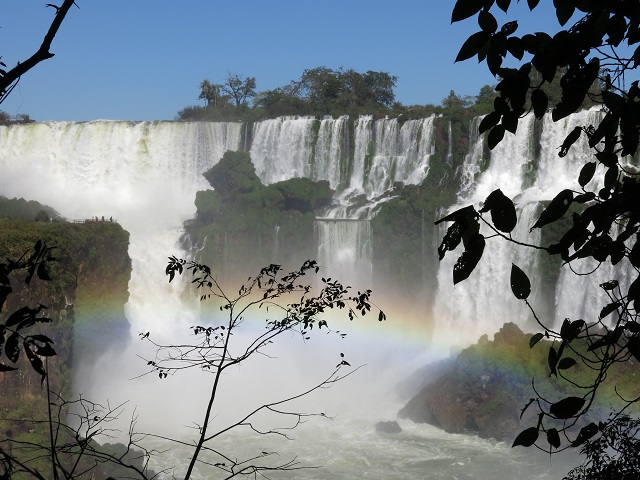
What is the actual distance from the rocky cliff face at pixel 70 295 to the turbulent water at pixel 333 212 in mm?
1286

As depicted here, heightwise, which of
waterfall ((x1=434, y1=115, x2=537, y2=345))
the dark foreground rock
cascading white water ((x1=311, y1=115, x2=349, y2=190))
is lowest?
the dark foreground rock

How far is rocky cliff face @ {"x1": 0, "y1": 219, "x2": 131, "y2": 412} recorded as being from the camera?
13.9m

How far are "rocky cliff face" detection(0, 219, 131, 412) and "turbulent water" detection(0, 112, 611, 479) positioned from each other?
1286mm

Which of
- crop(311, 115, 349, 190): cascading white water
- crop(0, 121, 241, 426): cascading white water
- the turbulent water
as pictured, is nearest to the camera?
the turbulent water

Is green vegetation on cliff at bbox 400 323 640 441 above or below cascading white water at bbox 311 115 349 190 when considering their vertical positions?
below

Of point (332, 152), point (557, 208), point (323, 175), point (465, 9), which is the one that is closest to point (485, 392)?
point (323, 175)

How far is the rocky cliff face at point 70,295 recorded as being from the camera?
45.8 ft

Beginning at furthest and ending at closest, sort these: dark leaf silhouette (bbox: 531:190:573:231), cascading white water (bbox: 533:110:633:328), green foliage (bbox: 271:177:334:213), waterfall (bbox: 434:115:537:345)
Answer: green foliage (bbox: 271:177:334:213)
waterfall (bbox: 434:115:537:345)
cascading white water (bbox: 533:110:633:328)
dark leaf silhouette (bbox: 531:190:573:231)

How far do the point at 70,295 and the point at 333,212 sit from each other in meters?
11.6

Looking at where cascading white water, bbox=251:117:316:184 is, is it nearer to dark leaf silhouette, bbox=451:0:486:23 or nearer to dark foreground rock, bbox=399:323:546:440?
dark foreground rock, bbox=399:323:546:440

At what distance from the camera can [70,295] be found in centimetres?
1669

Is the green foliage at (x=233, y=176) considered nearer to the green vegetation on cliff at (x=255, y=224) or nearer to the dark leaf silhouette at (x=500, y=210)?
the green vegetation on cliff at (x=255, y=224)

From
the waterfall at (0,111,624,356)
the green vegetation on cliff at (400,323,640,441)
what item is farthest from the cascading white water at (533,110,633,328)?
the green vegetation on cliff at (400,323,640,441)

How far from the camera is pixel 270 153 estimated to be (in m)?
30.1
